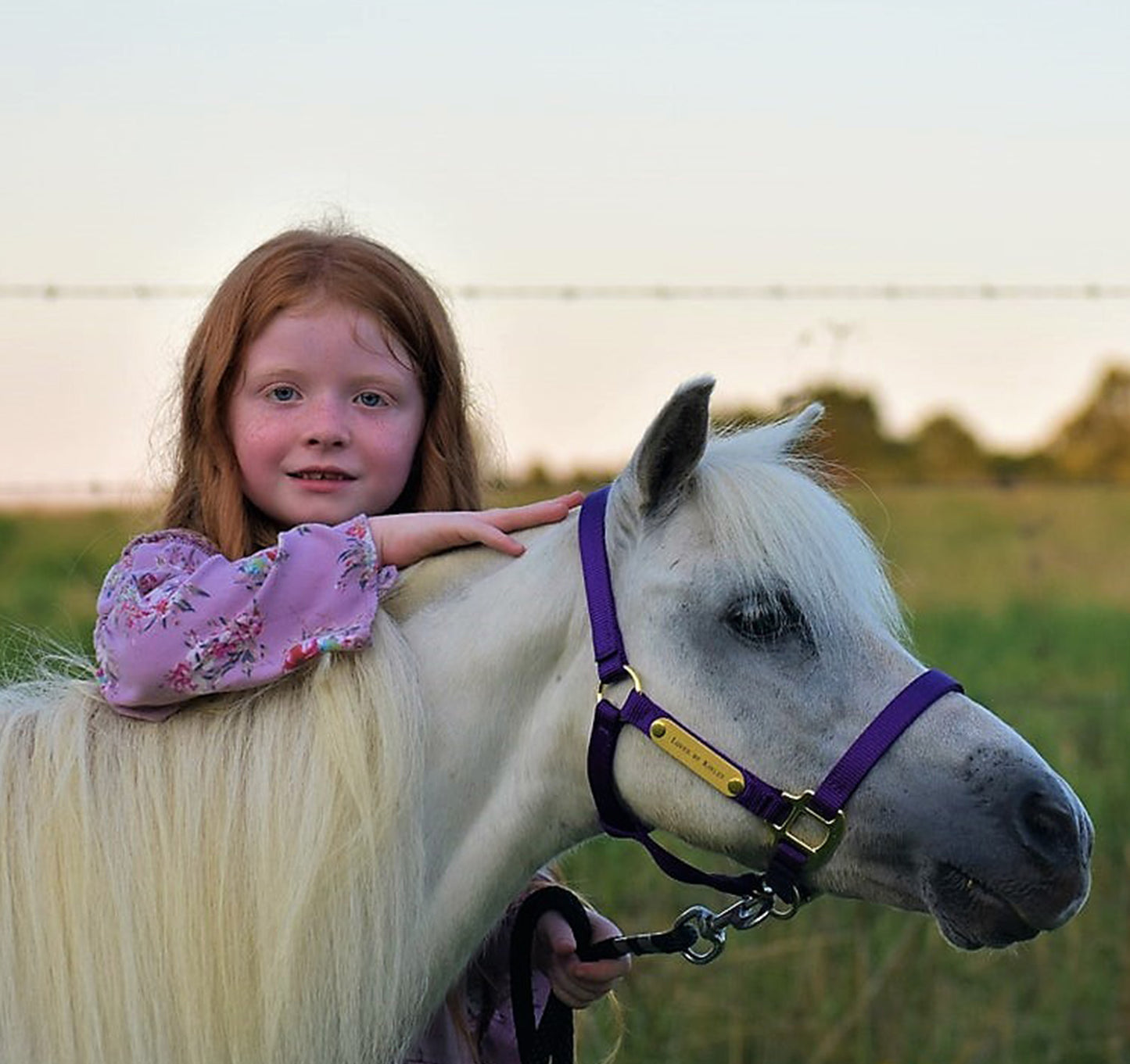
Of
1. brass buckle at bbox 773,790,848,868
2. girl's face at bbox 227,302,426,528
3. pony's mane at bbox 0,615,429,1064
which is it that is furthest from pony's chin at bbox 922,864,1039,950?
girl's face at bbox 227,302,426,528

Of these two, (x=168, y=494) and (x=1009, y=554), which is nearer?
(x=168, y=494)

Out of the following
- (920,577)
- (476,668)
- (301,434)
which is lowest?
(920,577)

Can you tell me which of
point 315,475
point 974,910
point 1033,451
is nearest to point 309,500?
point 315,475

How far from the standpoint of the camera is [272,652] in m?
2.02

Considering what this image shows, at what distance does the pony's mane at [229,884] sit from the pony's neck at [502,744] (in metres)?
0.06

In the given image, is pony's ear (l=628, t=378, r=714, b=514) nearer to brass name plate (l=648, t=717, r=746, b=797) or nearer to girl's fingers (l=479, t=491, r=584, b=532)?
girl's fingers (l=479, t=491, r=584, b=532)

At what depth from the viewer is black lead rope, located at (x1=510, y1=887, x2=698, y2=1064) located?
7.36 ft

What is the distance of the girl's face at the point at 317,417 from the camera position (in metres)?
2.31

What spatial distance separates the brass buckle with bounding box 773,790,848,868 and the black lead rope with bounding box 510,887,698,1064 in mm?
318

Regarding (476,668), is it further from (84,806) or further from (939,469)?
(939,469)

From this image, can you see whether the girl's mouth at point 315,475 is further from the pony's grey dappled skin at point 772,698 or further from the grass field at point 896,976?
the grass field at point 896,976

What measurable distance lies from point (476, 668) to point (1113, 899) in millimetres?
3303

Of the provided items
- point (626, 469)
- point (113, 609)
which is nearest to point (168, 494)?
point (113, 609)

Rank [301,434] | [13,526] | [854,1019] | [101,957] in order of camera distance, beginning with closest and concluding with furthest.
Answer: [101,957] → [301,434] → [854,1019] → [13,526]
